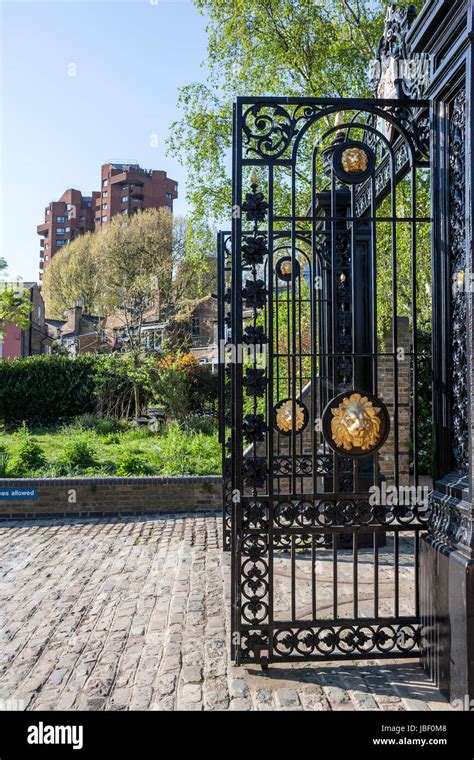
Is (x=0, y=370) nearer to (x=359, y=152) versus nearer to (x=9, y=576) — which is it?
(x=9, y=576)

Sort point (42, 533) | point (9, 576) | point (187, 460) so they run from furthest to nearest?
point (187, 460)
point (42, 533)
point (9, 576)

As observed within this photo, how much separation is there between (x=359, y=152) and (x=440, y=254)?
871 mm

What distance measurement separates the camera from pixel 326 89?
12000 mm

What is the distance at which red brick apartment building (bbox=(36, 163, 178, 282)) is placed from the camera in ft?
212

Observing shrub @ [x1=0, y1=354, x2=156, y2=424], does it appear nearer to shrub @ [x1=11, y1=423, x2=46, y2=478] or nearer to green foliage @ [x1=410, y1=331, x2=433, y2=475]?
shrub @ [x1=11, y1=423, x2=46, y2=478]

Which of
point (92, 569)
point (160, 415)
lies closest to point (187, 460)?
point (92, 569)

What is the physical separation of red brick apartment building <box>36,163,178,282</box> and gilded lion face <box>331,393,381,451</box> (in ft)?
188

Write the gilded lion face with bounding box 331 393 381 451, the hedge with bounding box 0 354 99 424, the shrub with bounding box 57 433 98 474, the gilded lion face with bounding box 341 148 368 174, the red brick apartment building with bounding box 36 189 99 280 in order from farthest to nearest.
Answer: the red brick apartment building with bounding box 36 189 99 280 < the hedge with bounding box 0 354 99 424 < the shrub with bounding box 57 433 98 474 < the gilded lion face with bounding box 341 148 368 174 < the gilded lion face with bounding box 331 393 381 451

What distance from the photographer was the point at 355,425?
349 centimetres

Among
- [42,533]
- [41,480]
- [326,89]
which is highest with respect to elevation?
[326,89]

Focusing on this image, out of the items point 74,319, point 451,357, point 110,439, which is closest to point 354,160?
point 451,357

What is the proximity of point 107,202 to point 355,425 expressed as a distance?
69.9 meters

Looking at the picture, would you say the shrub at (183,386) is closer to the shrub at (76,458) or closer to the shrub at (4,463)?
the shrub at (76,458)

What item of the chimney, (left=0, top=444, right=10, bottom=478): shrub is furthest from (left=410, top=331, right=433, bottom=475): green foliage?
the chimney
